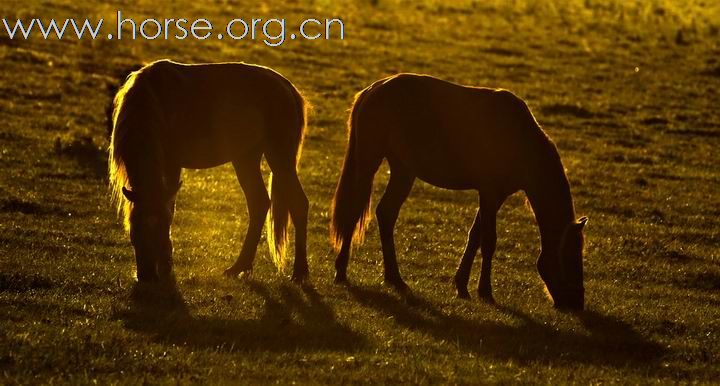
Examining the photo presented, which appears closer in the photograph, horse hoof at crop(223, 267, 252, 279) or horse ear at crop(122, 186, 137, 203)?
horse ear at crop(122, 186, 137, 203)

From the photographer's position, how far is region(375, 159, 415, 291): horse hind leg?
11.4 meters

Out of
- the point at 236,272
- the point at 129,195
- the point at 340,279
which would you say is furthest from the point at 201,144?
the point at 340,279

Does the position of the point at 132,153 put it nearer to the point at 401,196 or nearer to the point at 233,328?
the point at 233,328

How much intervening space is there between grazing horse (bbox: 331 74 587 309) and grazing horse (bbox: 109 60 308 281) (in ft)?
1.96

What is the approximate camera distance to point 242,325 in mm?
9062

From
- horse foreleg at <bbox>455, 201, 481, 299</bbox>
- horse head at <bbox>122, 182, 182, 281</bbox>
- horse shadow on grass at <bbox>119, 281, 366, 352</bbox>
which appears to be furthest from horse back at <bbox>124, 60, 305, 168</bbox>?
horse foreleg at <bbox>455, 201, 481, 299</bbox>

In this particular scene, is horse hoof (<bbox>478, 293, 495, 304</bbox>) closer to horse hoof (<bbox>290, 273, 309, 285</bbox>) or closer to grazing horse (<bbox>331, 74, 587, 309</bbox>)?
grazing horse (<bbox>331, 74, 587, 309</bbox>)

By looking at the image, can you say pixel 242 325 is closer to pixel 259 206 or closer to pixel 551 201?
pixel 259 206

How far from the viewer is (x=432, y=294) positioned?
435 inches

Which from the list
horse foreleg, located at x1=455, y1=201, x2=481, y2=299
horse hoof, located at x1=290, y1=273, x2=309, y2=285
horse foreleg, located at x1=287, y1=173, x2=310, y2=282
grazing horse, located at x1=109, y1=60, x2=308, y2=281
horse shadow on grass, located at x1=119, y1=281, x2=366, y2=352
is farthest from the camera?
horse foreleg, located at x1=287, y1=173, x2=310, y2=282

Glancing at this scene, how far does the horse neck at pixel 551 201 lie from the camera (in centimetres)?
1060

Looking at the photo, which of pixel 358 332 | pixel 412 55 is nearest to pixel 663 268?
pixel 358 332

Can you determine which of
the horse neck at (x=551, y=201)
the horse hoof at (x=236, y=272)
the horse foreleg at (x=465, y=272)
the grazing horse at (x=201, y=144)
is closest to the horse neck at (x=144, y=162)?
the grazing horse at (x=201, y=144)

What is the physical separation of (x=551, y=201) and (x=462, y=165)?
3.20ft
